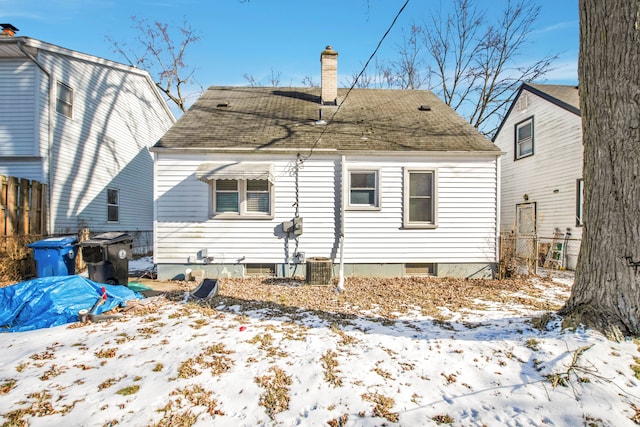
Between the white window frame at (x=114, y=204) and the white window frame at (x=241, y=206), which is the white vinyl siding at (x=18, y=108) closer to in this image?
the white window frame at (x=114, y=204)

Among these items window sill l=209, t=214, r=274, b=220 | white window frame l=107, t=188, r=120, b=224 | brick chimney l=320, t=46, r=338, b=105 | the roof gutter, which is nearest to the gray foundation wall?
window sill l=209, t=214, r=274, b=220

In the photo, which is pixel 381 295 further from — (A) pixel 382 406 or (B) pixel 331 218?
(A) pixel 382 406

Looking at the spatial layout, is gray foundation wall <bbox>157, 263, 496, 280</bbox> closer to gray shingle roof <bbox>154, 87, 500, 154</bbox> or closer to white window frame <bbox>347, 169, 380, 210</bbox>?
white window frame <bbox>347, 169, 380, 210</bbox>

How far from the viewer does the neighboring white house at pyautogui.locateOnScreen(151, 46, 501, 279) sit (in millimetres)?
7672

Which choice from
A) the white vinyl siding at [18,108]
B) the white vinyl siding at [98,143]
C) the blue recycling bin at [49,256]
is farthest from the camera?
the white vinyl siding at [98,143]

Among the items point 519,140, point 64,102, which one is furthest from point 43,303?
point 519,140

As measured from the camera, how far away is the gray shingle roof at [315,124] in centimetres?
790

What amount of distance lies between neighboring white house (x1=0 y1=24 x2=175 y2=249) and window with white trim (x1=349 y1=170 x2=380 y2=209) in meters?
8.90

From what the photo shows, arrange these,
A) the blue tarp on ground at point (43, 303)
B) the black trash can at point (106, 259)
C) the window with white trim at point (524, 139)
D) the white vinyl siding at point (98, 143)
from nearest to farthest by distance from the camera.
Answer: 1. the blue tarp on ground at point (43, 303)
2. the black trash can at point (106, 259)
3. the white vinyl siding at point (98, 143)
4. the window with white trim at point (524, 139)

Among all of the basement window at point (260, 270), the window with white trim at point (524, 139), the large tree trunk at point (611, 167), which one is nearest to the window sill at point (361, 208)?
the basement window at point (260, 270)

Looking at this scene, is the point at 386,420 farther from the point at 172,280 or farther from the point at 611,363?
the point at 172,280

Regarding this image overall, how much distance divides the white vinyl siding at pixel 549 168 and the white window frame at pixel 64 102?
14.5 m

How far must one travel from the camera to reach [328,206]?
25.8 feet

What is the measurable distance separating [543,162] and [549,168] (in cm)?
37
